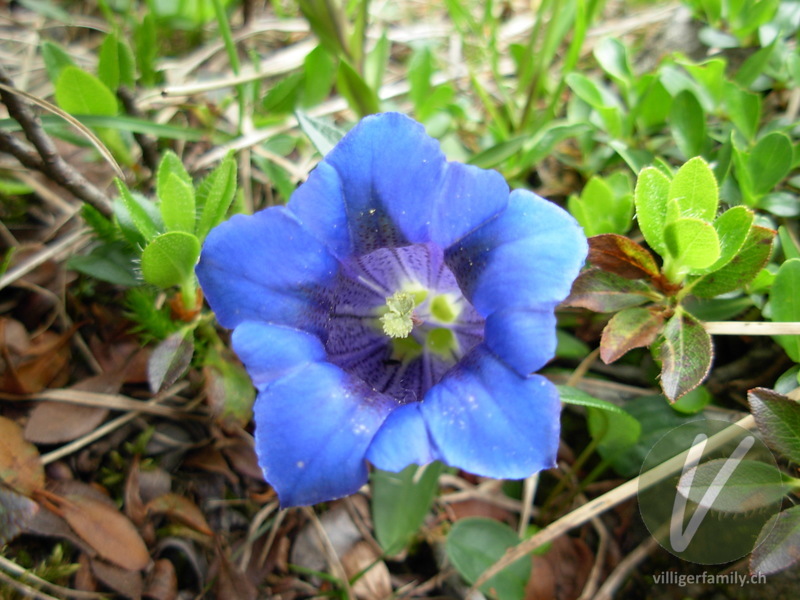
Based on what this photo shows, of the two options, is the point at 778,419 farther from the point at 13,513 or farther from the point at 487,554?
the point at 13,513

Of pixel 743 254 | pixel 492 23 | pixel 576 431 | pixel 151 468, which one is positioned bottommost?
pixel 576 431

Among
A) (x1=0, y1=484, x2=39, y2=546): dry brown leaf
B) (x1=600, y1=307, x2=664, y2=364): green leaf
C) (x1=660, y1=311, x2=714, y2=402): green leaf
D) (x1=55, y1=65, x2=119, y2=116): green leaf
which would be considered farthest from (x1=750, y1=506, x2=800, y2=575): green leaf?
(x1=55, y1=65, x2=119, y2=116): green leaf

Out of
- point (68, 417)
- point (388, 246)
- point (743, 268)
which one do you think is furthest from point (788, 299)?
point (68, 417)

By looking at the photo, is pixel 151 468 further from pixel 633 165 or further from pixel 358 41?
pixel 633 165

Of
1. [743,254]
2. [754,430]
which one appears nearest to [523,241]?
[743,254]

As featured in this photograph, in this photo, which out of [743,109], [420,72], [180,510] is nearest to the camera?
[180,510]

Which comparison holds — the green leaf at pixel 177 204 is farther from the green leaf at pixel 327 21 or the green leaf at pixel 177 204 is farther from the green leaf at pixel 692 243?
the green leaf at pixel 692 243
